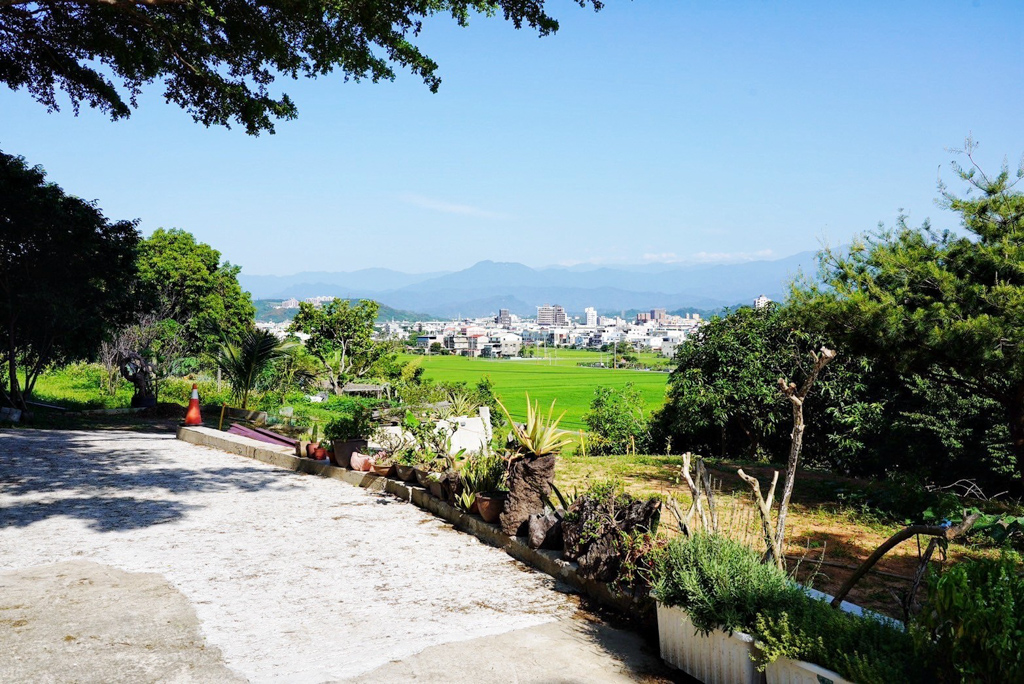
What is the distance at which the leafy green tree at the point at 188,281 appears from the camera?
115ft

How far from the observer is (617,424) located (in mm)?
18094

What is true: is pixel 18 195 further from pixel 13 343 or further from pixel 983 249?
pixel 983 249

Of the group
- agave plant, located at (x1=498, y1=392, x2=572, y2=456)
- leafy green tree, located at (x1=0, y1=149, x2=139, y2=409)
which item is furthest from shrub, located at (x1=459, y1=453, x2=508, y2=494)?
leafy green tree, located at (x1=0, y1=149, x2=139, y2=409)

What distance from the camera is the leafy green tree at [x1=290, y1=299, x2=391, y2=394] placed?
97.7 ft

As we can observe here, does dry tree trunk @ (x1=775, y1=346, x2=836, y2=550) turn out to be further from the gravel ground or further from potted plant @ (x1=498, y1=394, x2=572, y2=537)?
potted plant @ (x1=498, y1=394, x2=572, y2=537)

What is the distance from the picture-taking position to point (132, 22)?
8.95 m

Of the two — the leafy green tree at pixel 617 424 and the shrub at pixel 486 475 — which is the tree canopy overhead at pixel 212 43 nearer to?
the shrub at pixel 486 475

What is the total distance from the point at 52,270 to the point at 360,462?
1088 cm

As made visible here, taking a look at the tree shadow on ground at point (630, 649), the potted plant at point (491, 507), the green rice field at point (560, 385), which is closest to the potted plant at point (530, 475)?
the potted plant at point (491, 507)

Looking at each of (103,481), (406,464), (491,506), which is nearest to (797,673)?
(491,506)

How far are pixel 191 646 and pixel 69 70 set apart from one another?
947 cm

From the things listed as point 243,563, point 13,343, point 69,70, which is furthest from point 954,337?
point 13,343

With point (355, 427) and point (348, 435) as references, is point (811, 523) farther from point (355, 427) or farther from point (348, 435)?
point (348, 435)

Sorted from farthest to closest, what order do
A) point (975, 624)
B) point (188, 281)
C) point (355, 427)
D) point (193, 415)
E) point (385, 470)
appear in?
point (188, 281) < point (193, 415) < point (355, 427) < point (385, 470) < point (975, 624)
